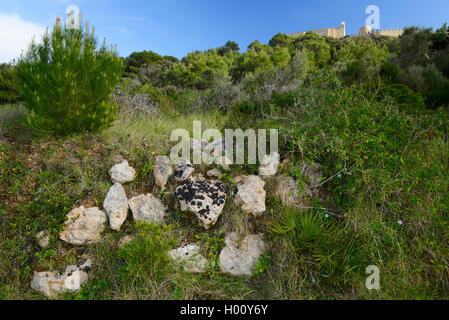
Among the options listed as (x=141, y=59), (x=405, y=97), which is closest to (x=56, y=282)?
(x=405, y=97)

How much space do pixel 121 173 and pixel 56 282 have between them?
4.31 ft

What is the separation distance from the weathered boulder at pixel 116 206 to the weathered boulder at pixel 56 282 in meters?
0.57

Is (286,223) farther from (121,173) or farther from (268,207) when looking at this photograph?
(121,173)

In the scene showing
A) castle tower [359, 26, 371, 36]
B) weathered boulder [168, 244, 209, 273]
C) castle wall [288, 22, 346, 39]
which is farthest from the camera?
castle wall [288, 22, 346, 39]

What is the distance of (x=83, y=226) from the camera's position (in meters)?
2.65

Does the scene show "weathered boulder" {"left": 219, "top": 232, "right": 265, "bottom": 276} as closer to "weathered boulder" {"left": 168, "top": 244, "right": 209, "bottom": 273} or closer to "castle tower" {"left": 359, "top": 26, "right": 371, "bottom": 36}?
"weathered boulder" {"left": 168, "top": 244, "right": 209, "bottom": 273}

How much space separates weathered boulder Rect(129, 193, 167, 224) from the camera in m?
2.79

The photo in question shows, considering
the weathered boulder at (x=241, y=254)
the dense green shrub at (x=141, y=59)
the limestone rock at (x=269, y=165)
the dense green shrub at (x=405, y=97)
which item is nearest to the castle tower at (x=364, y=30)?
the dense green shrub at (x=141, y=59)

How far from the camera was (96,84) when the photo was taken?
3.61 m

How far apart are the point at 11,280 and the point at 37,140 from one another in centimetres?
199

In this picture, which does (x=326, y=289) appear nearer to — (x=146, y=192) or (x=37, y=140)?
(x=146, y=192)

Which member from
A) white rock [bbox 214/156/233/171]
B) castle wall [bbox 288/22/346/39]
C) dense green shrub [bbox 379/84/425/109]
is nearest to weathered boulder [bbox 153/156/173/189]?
white rock [bbox 214/156/233/171]

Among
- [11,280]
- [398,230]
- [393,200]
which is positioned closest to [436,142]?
[393,200]

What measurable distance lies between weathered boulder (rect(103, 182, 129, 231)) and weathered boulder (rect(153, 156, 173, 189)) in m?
0.44
